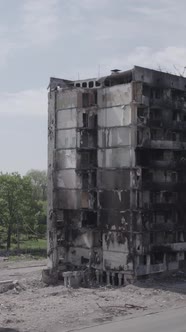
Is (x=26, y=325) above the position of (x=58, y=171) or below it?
below

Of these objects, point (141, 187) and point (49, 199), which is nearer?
point (141, 187)

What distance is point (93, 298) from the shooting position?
26.7m

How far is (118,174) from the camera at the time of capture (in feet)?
104

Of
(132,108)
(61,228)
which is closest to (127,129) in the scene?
(132,108)

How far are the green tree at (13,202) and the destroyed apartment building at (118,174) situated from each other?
23.9 meters

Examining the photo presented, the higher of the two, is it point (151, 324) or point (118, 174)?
point (118, 174)

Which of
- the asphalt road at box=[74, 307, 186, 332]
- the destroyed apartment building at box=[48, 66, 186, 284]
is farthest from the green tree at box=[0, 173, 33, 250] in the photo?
the asphalt road at box=[74, 307, 186, 332]

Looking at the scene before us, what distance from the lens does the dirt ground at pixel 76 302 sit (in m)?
21.8

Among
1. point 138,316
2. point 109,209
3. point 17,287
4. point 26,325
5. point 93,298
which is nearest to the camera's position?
point 26,325

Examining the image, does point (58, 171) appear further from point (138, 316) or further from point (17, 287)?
point (138, 316)

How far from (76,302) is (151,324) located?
5454mm

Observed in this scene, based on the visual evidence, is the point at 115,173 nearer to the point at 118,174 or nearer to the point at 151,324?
the point at 118,174

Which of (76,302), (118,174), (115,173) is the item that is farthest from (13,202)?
(76,302)

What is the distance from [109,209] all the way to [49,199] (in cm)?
457
